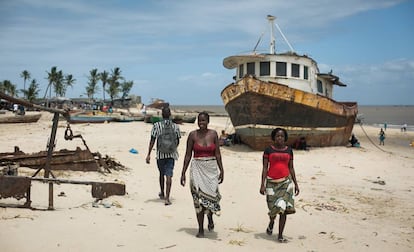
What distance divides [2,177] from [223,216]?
10.1 feet

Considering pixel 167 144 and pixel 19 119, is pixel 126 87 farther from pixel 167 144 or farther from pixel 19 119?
pixel 167 144

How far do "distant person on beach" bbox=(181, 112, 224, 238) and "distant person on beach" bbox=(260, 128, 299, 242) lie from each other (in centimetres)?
60

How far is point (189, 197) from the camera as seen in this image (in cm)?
701

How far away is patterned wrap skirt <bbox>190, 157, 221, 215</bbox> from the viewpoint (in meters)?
4.63

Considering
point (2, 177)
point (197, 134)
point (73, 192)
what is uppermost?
point (197, 134)

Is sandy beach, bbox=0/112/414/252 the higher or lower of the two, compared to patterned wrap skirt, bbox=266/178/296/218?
lower

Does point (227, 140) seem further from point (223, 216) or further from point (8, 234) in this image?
point (8, 234)

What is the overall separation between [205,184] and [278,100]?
1042cm

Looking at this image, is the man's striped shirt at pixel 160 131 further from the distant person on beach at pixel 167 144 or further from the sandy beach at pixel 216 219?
the sandy beach at pixel 216 219

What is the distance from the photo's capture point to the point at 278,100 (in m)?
14.6

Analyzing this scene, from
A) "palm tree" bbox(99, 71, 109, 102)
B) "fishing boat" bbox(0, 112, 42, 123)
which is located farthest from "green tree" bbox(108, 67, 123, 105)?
"fishing boat" bbox(0, 112, 42, 123)

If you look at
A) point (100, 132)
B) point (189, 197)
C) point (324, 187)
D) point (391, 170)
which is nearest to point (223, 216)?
point (189, 197)

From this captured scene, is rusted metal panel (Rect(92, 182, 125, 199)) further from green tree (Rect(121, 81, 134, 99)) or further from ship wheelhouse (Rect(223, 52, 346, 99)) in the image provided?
green tree (Rect(121, 81, 134, 99))

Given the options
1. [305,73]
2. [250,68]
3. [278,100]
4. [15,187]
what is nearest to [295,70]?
[305,73]
